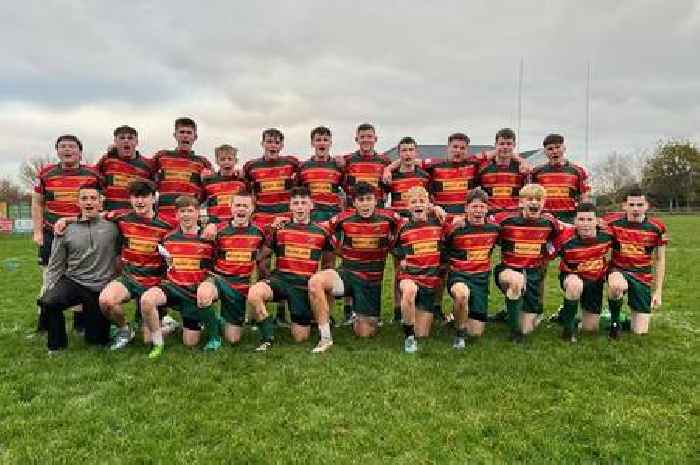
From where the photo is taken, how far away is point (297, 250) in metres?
6.07

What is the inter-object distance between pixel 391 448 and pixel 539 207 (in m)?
3.50

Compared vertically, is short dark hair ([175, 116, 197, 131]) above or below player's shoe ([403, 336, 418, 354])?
above

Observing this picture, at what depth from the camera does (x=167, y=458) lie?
3412 mm

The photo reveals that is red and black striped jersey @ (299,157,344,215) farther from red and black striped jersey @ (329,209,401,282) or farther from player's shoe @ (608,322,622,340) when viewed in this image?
player's shoe @ (608,322,622,340)

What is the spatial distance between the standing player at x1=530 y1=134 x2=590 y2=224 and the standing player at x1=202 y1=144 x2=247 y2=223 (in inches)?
143

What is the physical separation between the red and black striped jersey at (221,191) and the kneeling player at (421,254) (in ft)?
6.88

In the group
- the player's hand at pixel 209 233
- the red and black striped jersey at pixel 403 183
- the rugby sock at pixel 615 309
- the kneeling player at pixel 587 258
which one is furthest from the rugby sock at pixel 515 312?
the player's hand at pixel 209 233

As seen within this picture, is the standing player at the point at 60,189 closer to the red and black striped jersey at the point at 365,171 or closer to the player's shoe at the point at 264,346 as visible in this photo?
the player's shoe at the point at 264,346

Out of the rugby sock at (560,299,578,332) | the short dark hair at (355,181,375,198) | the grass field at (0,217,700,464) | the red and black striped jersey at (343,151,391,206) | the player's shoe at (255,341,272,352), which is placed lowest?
the grass field at (0,217,700,464)

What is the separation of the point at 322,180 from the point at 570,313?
3.18 meters

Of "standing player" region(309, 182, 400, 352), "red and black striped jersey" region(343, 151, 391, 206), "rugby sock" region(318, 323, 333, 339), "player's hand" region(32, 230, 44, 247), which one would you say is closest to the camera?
"rugby sock" region(318, 323, 333, 339)

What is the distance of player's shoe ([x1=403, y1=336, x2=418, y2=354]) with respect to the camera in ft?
18.3

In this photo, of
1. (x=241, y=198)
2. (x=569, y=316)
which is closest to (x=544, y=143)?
(x=569, y=316)

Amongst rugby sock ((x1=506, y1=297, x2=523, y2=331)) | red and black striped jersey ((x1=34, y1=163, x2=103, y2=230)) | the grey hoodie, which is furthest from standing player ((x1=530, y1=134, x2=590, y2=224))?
red and black striped jersey ((x1=34, y1=163, x2=103, y2=230))
